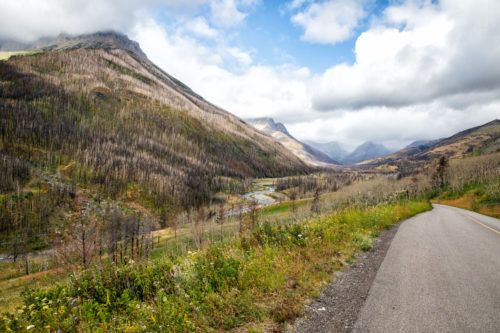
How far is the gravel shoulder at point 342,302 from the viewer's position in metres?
7.01

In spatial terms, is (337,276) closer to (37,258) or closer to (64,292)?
(64,292)

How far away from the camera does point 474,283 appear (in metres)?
9.57

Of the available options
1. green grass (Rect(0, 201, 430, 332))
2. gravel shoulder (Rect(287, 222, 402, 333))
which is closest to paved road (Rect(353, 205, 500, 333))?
gravel shoulder (Rect(287, 222, 402, 333))

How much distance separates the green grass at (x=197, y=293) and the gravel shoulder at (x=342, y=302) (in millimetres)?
328

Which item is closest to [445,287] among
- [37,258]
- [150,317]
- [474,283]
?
[474,283]

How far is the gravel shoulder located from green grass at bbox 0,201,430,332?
328 mm

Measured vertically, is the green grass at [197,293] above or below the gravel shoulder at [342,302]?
above

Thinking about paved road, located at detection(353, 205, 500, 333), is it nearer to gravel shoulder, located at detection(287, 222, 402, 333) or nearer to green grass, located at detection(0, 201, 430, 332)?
gravel shoulder, located at detection(287, 222, 402, 333)

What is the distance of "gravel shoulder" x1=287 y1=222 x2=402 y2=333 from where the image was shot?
23.0ft

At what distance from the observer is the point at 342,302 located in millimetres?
8203

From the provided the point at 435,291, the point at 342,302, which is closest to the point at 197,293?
the point at 342,302

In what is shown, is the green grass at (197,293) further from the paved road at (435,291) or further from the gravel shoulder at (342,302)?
the paved road at (435,291)

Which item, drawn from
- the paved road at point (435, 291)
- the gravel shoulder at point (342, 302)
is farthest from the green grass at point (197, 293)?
the paved road at point (435, 291)

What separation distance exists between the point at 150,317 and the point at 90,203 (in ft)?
580
